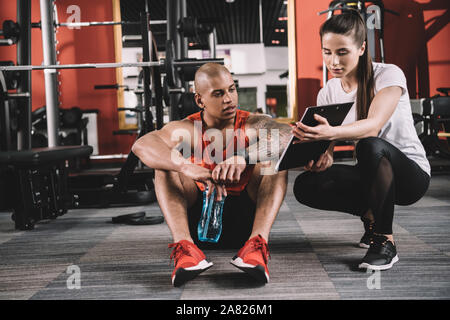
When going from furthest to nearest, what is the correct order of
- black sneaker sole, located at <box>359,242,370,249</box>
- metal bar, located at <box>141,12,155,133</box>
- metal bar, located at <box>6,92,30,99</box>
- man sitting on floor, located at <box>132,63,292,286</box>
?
metal bar, located at <box>6,92,30,99</box> < metal bar, located at <box>141,12,155,133</box> < black sneaker sole, located at <box>359,242,370,249</box> < man sitting on floor, located at <box>132,63,292,286</box>

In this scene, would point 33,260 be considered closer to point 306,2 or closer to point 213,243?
point 213,243

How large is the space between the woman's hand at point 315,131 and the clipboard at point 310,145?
0.06ft

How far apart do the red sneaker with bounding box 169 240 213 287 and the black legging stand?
1.83ft

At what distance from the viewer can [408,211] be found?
8.68 feet

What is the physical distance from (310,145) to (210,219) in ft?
1.66

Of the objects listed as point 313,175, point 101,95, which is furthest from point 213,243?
point 101,95

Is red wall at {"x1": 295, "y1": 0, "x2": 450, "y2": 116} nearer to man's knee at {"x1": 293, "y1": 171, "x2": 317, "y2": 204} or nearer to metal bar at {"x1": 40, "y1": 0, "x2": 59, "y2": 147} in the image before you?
metal bar at {"x1": 40, "y1": 0, "x2": 59, "y2": 147}

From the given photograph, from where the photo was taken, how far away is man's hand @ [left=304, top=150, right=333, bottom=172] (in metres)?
1.55

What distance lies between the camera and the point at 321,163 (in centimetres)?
157

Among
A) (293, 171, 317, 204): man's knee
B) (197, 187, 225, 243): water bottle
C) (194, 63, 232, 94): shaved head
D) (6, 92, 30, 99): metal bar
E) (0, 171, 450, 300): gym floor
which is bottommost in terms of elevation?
(0, 171, 450, 300): gym floor

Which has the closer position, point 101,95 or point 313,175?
point 313,175

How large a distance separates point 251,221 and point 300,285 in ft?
1.29

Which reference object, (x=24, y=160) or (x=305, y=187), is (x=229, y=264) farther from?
(x=24, y=160)

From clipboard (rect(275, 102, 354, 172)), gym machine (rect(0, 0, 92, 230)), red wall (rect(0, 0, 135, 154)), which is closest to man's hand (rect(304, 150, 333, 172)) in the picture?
clipboard (rect(275, 102, 354, 172))
